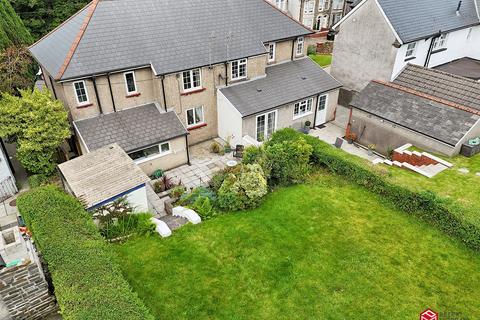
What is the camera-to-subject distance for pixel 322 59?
46.0m

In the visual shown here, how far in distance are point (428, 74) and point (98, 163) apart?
2554cm

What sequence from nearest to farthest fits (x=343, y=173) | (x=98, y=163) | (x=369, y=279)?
(x=369, y=279)
(x=98, y=163)
(x=343, y=173)

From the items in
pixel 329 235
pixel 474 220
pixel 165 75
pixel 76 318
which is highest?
pixel 165 75

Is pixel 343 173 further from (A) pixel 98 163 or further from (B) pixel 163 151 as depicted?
(A) pixel 98 163

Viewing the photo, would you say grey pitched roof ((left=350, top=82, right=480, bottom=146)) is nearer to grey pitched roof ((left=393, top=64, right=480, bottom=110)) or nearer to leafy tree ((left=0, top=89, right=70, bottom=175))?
grey pitched roof ((left=393, top=64, right=480, bottom=110))

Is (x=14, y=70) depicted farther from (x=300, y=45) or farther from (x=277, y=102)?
(x=300, y=45)

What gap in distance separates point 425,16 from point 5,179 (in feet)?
114

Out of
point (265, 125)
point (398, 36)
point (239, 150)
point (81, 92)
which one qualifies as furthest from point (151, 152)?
point (398, 36)

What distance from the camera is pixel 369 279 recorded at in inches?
611

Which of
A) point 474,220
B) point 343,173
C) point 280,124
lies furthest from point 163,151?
point 474,220

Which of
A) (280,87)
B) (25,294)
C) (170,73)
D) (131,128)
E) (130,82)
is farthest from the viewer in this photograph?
(280,87)

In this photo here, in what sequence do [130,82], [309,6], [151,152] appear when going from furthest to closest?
[309,6] < [151,152] < [130,82]

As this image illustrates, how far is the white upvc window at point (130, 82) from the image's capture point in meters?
23.4

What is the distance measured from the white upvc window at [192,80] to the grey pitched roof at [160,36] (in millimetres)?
664
